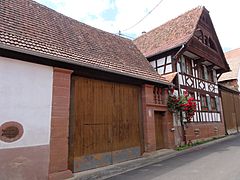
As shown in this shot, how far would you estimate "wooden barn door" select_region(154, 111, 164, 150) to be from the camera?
9.62m

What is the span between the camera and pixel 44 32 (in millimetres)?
6863

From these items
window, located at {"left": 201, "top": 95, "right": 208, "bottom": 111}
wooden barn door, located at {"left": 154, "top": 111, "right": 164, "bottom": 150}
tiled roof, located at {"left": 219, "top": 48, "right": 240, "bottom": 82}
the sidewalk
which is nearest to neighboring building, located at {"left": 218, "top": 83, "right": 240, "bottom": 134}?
tiled roof, located at {"left": 219, "top": 48, "right": 240, "bottom": 82}

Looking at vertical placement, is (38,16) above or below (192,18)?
below

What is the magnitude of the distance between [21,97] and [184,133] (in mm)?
8761

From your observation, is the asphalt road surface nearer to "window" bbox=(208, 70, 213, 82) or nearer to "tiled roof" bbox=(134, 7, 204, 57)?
"tiled roof" bbox=(134, 7, 204, 57)

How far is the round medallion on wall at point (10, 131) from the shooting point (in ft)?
15.8

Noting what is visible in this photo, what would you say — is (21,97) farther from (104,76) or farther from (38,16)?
(38,16)

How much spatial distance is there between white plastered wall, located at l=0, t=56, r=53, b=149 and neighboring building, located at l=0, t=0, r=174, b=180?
2 centimetres

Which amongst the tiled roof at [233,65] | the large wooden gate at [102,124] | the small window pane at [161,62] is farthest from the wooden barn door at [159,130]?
the tiled roof at [233,65]

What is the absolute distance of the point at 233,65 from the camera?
24.5 meters

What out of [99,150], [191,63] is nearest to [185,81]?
[191,63]

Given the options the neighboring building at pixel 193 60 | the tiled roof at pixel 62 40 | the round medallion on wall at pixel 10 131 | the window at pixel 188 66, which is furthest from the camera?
the window at pixel 188 66

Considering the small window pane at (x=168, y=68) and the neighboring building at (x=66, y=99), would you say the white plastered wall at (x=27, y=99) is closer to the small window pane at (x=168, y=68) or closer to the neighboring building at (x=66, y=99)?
the neighboring building at (x=66, y=99)

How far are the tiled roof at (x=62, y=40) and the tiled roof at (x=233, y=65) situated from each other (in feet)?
54.3
